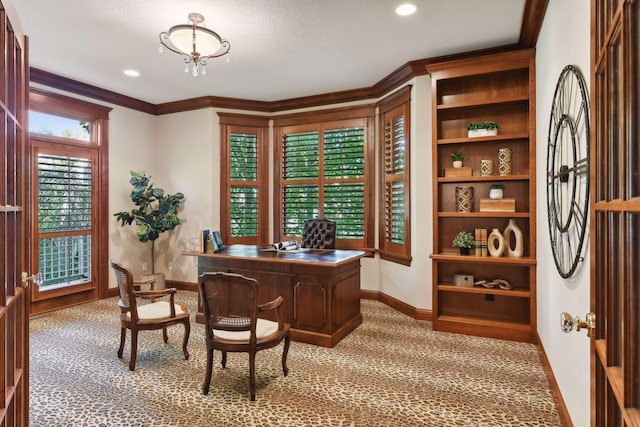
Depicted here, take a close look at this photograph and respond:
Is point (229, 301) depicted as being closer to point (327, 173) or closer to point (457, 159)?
point (457, 159)

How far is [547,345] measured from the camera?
311 cm

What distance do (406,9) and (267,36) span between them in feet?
4.62

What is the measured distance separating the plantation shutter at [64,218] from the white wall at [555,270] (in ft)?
18.9

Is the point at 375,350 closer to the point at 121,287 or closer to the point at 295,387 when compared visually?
the point at 295,387

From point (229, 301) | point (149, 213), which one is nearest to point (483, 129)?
point (229, 301)

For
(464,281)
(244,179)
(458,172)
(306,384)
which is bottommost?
(306,384)

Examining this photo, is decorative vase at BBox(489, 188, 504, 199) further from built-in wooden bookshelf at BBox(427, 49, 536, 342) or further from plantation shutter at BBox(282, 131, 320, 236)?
plantation shutter at BBox(282, 131, 320, 236)

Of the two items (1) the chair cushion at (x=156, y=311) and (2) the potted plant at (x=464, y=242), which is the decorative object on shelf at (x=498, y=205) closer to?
(2) the potted plant at (x=464, y=242)

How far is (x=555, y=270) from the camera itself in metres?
2.71

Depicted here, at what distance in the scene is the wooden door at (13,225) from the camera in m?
1.33

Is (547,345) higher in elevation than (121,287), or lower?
lower

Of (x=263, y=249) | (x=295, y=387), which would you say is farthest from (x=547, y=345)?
(x=263, y=249)

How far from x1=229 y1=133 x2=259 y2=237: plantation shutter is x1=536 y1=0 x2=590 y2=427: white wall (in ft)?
13.6

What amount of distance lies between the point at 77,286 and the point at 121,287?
2.73 meters
